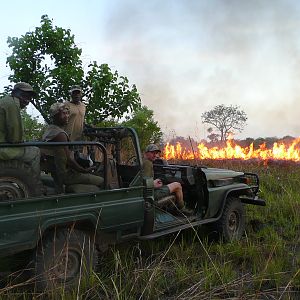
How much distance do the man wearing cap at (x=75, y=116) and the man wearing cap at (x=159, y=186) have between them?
45.3 inches

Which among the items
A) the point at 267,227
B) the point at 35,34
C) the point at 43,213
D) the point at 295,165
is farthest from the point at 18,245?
the point at 295,165

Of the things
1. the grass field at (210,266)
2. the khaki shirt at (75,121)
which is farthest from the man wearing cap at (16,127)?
the khaki shirt at (75,121)

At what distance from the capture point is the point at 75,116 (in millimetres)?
6891

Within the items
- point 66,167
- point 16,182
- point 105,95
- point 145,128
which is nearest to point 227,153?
point 145,128

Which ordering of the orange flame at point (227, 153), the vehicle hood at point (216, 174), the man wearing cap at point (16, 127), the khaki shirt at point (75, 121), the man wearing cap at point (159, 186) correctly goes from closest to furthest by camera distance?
1. the man wearing cap at point (16, 127)
2. the man wearing cap at point (159, 186)
3. the vehicle hood at point (216, 174)
4. the khaki shirt at point (75, 121)
5. the orange flame at point (227, 153)

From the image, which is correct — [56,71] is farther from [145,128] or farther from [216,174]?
[145,128]

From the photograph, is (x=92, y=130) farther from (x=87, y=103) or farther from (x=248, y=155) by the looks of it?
(x=248, y=155)

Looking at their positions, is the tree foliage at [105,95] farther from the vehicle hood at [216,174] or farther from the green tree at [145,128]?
the green tree at [145,128]

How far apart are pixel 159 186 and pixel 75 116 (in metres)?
1.95

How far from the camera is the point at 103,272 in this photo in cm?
511

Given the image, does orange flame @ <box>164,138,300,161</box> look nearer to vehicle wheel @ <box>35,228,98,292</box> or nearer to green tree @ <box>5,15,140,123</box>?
green tree @ <box>5,15,140,123</box>

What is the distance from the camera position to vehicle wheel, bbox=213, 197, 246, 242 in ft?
21.7

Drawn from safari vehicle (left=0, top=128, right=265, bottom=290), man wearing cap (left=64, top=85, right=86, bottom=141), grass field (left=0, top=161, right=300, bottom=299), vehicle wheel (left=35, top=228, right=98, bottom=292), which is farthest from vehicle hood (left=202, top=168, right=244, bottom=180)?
vehicle wheel (left=35, top=228, right=98, bottom=292)

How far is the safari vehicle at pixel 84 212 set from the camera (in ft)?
13.8
